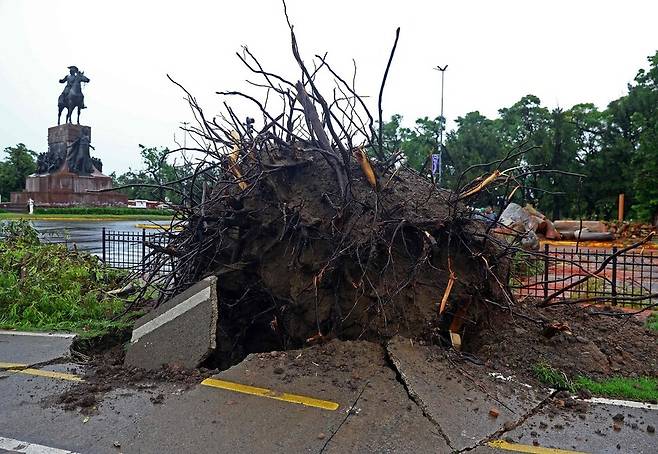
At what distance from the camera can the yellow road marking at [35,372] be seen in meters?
4.80

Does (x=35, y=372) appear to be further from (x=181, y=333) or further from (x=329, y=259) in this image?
(x=329, y=259)

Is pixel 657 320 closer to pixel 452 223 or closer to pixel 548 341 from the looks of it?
pixel 548 341

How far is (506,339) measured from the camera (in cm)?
504

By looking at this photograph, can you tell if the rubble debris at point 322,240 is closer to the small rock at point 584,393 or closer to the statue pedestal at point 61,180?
the small rock at point 584,393

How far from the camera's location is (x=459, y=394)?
4043 mm

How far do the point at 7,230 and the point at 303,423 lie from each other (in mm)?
9089

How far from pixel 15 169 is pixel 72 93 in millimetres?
23752

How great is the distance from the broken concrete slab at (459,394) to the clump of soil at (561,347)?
0.38 meters

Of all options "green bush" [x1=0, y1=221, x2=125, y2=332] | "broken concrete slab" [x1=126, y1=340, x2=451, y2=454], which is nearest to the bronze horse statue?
"green bush" [x1=0, y1=221, x2=125, y2=332]

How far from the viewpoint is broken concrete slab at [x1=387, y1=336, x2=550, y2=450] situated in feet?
11.9

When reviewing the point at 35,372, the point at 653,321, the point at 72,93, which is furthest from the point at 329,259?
the point at 72,93

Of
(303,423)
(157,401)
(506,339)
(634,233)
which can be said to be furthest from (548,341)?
(634,233)

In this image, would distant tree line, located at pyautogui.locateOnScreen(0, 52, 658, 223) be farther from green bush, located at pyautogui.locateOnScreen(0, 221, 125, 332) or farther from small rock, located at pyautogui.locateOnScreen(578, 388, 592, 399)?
small rock, located at pyautogui.locateOnScreen(578, 388, 592, 399)

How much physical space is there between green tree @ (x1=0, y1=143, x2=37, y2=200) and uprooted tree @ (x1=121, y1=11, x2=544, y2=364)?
57.7 m
